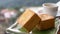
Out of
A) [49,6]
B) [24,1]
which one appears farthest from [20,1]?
[49,6]

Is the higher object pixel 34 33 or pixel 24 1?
pixel 24 1

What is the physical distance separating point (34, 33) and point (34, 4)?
1.71ft

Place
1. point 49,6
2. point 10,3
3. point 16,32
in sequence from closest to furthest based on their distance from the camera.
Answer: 1. point 16,32
2. point 49,6
3. point 10,3

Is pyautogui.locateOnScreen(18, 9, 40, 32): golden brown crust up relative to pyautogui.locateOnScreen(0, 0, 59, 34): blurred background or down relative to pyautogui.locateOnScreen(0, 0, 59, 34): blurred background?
down

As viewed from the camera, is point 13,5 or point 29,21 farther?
point 13,5

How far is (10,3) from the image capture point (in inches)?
40.4

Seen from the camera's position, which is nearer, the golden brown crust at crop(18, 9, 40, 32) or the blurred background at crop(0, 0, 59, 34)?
the golden brown crust at crop(18, 9, 40, 32)

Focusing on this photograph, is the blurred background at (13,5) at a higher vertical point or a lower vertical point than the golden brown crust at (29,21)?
higher

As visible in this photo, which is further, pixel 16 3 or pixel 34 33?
pixel 16 3

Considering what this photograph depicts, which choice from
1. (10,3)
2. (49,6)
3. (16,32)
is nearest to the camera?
(16,32)

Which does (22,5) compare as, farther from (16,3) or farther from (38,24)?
(38,24)

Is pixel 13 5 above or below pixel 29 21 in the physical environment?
above

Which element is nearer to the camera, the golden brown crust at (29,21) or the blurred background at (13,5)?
the golden brown crust at (29,21)

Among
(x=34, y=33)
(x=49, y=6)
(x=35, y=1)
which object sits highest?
(x=35, y=1)
